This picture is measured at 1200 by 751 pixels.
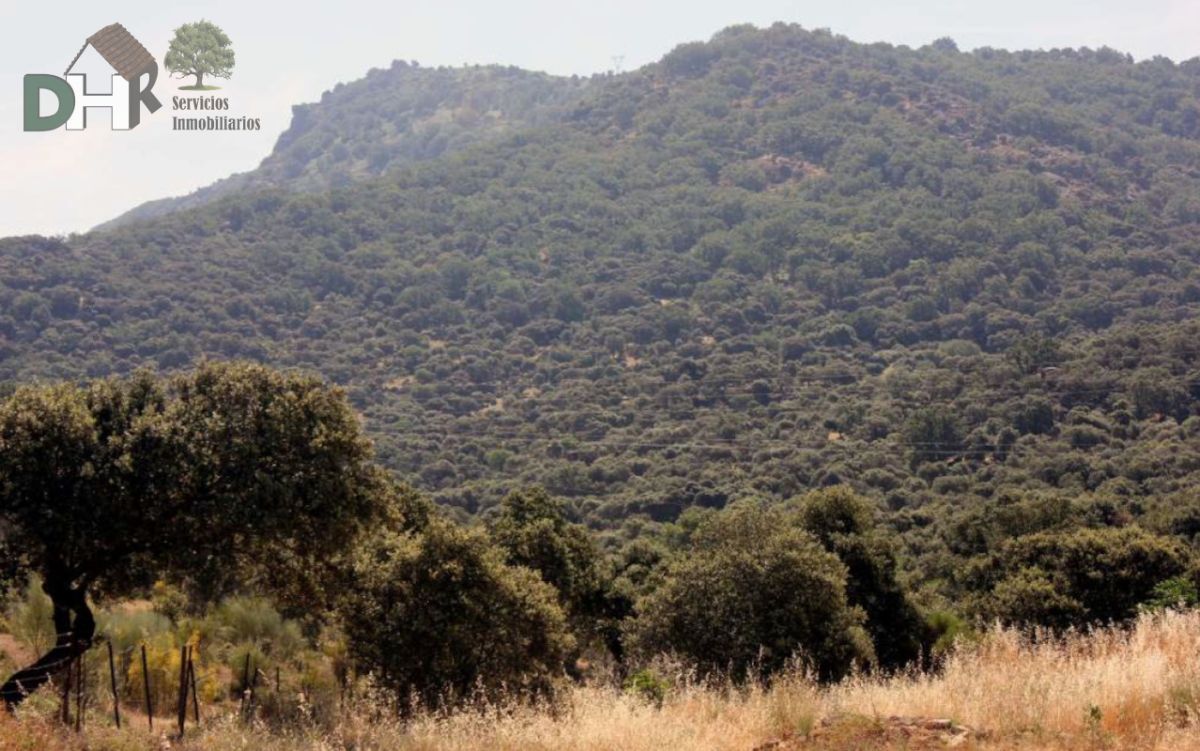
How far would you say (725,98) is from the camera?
526 ft

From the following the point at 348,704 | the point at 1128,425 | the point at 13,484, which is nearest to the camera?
the point at 13,484

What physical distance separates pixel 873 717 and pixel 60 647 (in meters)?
9.43

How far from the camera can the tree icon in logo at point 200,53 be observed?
55875mm

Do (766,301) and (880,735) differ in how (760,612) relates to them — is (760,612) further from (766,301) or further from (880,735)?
(766,301)

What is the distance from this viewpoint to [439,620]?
17062 millimetres

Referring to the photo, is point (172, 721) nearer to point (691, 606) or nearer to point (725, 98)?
point (691, 606)

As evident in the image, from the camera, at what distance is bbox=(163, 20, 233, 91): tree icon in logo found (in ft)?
183

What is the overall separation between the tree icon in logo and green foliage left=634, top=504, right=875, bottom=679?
44.2 m

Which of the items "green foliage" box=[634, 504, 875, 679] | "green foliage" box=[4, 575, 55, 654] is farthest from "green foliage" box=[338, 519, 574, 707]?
"green foliage" box=[4, 575, 55, 654]

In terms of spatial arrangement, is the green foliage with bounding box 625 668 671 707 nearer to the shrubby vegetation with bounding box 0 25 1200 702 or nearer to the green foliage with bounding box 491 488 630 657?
the shrubby vegetation with bounding box 0 25 1200 702

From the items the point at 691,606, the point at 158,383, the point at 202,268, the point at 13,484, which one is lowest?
the point at 691,606

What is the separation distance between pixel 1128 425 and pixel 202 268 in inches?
3431

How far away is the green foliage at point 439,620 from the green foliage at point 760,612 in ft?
12.9

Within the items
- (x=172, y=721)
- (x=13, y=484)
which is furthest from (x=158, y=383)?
(x=172, y=721)
